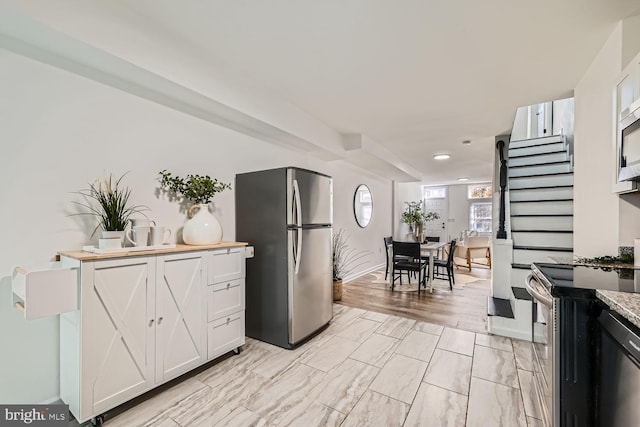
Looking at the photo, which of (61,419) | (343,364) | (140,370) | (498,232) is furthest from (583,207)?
A: (61,419)

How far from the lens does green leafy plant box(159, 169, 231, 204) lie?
89.3 inches

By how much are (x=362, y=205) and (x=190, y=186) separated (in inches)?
156

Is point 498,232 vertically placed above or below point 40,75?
below

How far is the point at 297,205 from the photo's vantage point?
8.42ft

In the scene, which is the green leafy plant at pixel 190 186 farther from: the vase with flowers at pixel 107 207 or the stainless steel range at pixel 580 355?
the stainless steel range at pixel 580 355

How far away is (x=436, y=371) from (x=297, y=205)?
1826 mm

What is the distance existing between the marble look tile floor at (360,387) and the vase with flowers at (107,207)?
1123 mm

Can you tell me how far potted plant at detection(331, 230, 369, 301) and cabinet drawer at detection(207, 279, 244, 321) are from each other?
6.20 feet

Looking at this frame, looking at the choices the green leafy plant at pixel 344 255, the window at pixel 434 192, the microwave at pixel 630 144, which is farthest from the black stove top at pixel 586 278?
the window at pixel 434 192

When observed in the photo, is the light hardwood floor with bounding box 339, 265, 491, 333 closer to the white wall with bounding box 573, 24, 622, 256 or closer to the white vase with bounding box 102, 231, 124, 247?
the white wall with bounding box 573, 24, 622, 256

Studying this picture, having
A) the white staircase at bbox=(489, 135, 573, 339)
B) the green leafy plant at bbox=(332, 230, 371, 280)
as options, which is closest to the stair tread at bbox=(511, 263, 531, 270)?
the white staircase at bbox=(489, 135, 573, 339)

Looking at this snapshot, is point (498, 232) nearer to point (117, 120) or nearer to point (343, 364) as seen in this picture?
point (343, 364)

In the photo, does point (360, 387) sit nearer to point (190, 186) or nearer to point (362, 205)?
point (190, 186)

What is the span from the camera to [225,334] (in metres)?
2.31
